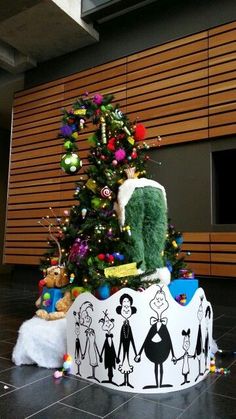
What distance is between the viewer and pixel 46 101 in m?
6.64

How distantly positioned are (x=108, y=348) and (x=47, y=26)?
17.7ft

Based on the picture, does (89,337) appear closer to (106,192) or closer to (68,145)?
→ (106,192)

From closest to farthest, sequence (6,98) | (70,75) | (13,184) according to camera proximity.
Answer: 1. (70,75)
2. (13,184)
3. (6,98)

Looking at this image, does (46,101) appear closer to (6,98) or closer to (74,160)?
(6,98)

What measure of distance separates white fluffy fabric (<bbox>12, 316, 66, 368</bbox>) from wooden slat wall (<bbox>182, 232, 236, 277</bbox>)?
2334mm

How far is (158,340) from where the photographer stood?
1.98 metres

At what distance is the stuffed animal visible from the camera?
2.67m

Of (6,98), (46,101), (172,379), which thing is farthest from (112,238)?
(6,98)

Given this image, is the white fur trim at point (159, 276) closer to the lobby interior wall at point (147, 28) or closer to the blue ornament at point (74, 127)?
the blue ornament at point (74, 127)

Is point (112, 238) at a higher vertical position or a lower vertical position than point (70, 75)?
lower

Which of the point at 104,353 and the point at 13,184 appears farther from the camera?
the point at 13,184

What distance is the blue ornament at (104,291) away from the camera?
223cm

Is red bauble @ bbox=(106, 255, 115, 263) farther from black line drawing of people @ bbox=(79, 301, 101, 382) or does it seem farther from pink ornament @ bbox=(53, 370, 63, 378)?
pink ornament @ bbox=(53, 370, 63, 378)

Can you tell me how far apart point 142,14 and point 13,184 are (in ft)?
12.7
